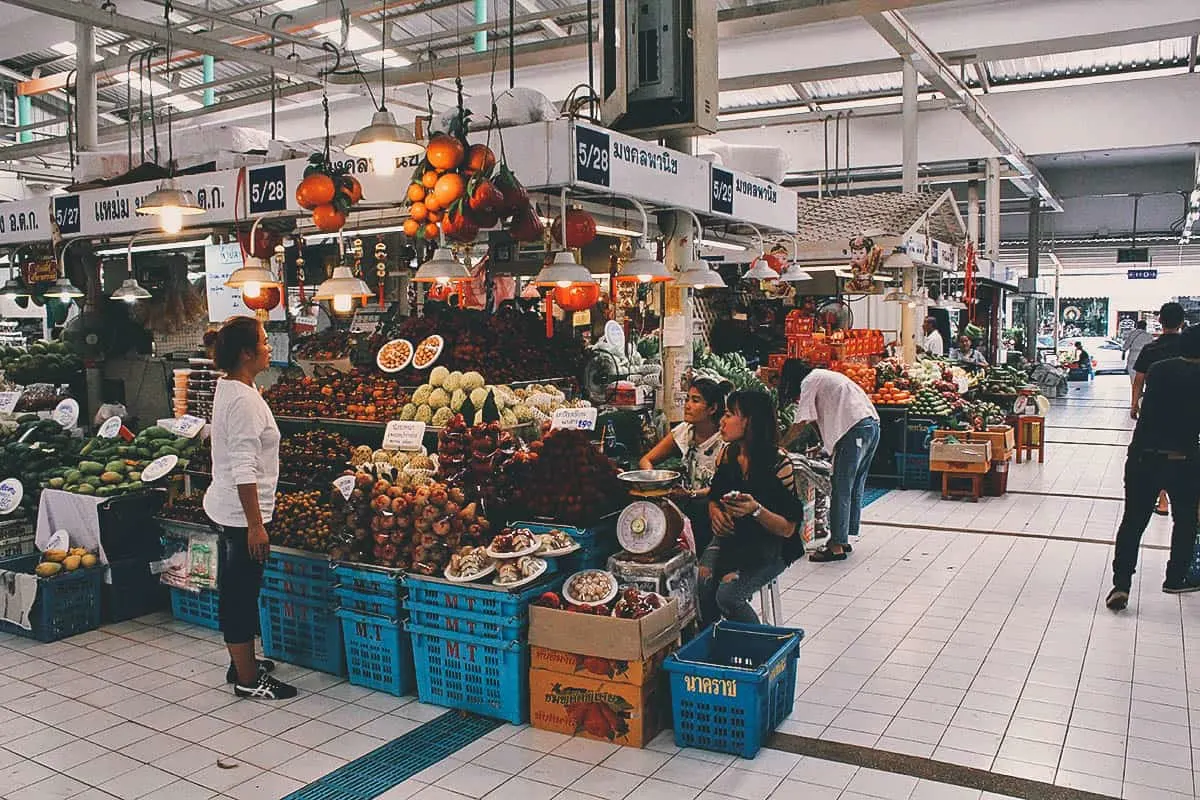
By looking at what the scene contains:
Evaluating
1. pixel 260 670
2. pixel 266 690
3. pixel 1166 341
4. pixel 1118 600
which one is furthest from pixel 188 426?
pixel 1166 341

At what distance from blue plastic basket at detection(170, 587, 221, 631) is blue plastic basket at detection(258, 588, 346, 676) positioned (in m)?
0.54

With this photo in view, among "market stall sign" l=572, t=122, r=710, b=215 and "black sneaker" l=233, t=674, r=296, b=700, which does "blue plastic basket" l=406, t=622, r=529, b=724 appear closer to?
"black sneaker" l=233, t=674, r=296, b=700

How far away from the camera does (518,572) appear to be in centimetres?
433

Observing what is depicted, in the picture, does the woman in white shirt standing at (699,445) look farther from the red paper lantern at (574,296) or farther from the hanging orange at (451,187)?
the hanging orange at (451,187)

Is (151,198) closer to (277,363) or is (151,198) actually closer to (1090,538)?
(277,363)

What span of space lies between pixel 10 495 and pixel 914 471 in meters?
8.46

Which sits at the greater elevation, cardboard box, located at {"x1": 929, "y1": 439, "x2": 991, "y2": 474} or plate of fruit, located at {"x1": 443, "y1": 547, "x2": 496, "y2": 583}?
plate of fruit, located at {"x1": 443, "y1": 547, "x2": 496, "y2": 583}

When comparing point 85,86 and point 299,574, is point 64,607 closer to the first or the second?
point 299,574

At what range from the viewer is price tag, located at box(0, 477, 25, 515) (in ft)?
20.1

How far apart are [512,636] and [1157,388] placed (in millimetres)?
4234

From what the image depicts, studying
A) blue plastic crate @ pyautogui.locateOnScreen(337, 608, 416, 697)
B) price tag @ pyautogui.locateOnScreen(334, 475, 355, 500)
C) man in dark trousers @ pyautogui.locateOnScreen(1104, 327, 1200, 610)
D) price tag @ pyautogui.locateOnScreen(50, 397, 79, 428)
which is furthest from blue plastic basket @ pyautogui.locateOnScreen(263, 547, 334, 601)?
man in dark trousers @ pyautogui.locateOnScreen(1104, 327, 1200, 610)

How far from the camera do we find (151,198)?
5.98 meters

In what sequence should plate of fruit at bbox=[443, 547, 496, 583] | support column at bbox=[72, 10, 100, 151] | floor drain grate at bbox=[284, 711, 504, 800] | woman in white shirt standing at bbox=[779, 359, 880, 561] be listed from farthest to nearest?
support column at bbox=[72, 10, 100, 151]
woman in white shirt standing at bbox=[779, 359, 880, 561]
plate of fruit at bbox=[443, 547, 496, 583]
floor drain grate at bbox=[284, 711, 504, 800]

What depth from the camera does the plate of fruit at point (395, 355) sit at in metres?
6.61
